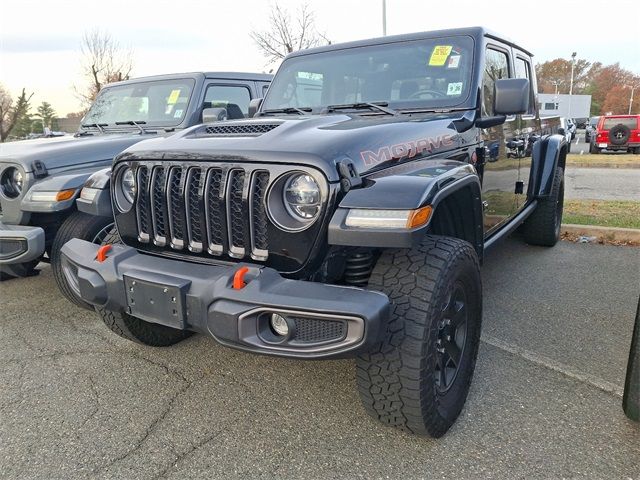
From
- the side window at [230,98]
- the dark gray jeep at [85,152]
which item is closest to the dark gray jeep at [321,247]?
the dark gray jeep at [85,152]

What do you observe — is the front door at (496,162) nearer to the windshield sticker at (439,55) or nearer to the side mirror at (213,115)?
the windshield sticker at (439,55)

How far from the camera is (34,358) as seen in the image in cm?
326

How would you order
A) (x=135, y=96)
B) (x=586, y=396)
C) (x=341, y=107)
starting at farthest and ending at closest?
1. (x=135, y=96)
2. (x=341, y=107)
3. (x=586, y=396)

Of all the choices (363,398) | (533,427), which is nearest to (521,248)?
(533,427)

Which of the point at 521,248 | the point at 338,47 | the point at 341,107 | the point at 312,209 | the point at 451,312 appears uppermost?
the point at 338,47

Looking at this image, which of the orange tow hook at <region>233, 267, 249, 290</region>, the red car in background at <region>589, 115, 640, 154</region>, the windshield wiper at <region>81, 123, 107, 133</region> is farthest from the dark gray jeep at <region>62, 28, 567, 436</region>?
the red car in background at <region>589, 115, 640, 154</region>

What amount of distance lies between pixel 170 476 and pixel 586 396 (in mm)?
2065

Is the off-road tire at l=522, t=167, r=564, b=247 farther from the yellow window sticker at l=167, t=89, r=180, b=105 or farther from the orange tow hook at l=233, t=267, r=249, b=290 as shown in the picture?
the orange tow hook at l=233, t=267, r=249, b=290

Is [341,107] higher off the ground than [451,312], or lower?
higher

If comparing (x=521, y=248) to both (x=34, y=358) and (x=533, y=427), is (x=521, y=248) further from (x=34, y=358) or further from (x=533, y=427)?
(x=34, y=358)

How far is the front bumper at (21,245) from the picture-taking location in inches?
139

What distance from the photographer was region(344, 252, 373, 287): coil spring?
2.31m

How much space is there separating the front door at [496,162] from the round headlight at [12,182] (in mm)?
3445

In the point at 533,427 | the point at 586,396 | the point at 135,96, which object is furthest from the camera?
the point at 135,96
